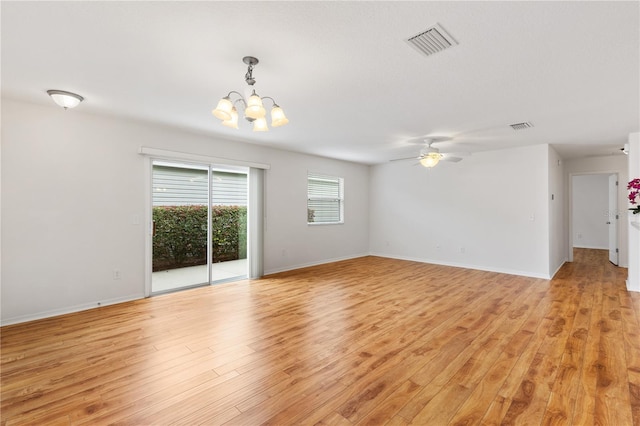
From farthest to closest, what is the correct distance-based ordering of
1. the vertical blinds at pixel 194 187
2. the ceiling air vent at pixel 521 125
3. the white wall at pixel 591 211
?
the white wall at pixel 591 211, the vertical blinds at pixel 194 187, the ceiling air vent at pixel 521 125

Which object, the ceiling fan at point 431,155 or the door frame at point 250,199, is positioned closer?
the door frame at point 250,199

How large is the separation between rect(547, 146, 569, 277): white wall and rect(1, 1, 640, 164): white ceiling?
1776 mm

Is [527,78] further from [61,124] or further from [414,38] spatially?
[61,124]

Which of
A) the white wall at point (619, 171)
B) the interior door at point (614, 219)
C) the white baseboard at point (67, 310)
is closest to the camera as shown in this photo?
the white baseboard at point (67, 310)

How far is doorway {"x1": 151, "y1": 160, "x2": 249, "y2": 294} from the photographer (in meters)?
4.53

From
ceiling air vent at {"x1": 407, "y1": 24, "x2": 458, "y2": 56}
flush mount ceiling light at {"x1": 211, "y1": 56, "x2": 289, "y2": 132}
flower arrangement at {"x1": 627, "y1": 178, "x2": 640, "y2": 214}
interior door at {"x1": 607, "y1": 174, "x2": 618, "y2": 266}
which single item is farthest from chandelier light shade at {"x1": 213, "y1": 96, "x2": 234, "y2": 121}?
interior door at {"x1": 607, "y1": 174, "x2": 618, "y2": 266}

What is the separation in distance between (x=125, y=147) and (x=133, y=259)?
1.57 m

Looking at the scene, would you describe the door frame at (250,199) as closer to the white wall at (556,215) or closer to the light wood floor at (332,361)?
the light wood floor at (332,361)

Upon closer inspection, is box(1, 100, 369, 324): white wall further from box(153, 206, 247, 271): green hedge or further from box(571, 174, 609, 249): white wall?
box(571, 174, 609, 249): white wall

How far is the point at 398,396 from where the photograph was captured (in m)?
2.04

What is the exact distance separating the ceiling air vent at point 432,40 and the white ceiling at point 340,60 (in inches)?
2.0

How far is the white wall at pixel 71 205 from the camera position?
335 centimetres

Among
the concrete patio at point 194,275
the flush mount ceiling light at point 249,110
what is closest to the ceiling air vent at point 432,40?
the flush mount ceiling light at point 249,110

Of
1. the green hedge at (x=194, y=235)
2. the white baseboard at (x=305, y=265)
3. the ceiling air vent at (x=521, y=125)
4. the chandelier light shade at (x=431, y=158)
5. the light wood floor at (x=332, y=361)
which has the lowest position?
the light wood floor at (x=332, y=361)
